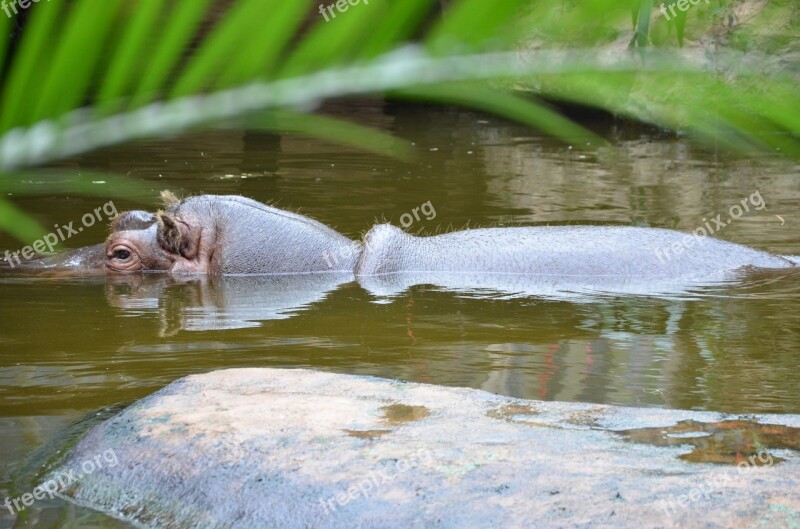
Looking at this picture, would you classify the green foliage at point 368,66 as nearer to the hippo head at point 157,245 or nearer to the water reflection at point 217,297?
the water reflection at point 217,297

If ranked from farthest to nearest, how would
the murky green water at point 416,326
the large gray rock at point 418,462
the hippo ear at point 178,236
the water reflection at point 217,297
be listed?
the hippo ear at point 178,236 → the water reflection at point 217,297 → the murky green water at point 416,326 → the large gray rock at point 418,462

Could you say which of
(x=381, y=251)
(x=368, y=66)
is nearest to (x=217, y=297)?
(x=381, y=251)

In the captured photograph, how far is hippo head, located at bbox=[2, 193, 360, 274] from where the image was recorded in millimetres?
7832

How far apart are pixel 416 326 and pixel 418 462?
3349 mm

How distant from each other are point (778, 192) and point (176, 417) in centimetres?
844

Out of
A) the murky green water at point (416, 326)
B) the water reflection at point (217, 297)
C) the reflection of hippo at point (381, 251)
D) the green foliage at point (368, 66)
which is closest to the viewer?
the green foliage at point (368, 66)

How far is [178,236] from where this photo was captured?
25.7 feet

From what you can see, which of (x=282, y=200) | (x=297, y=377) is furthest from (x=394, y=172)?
(x=297, y=377)

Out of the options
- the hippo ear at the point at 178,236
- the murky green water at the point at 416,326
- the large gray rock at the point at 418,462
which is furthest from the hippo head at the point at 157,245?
the large gray rock at the point at 418,462

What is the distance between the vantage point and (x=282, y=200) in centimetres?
1045

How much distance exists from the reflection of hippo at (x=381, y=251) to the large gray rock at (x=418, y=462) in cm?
367

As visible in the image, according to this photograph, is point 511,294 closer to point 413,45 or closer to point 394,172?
point 394,172

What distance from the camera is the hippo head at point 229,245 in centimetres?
783

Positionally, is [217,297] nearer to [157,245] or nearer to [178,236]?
[178,236]
